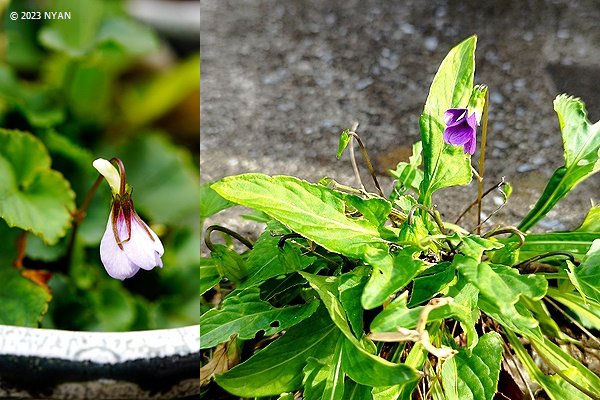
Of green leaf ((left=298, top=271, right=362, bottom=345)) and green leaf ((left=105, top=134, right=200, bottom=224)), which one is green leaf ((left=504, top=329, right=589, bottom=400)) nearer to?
green leaf ((left=298, top=271, right=362, bottom=345))

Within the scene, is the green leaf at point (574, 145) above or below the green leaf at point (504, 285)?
above

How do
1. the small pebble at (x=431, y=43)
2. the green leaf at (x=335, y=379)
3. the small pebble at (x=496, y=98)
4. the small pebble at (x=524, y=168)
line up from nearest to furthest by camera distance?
the green leaf at (x=335, y=379)
the small pebble at (x=524, y=168)
the small pebble at (x=496, y=98)
the small pebble at (x=431, y=43)

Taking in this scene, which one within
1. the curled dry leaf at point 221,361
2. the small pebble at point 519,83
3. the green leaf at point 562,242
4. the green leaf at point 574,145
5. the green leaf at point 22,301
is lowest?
the curled dry leaf at point 221,361

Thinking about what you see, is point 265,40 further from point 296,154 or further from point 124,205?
point 124,205

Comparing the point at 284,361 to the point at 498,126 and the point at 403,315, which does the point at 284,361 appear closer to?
the point at 403,315

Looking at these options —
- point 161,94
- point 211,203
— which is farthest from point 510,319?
point 161,94

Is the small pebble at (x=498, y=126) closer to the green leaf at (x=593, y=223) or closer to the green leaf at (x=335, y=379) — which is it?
the green leaf at (x=593, y=223)

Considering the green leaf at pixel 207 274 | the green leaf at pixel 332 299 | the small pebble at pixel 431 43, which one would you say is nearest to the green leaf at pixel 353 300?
the green leaf at pixel 332 299
